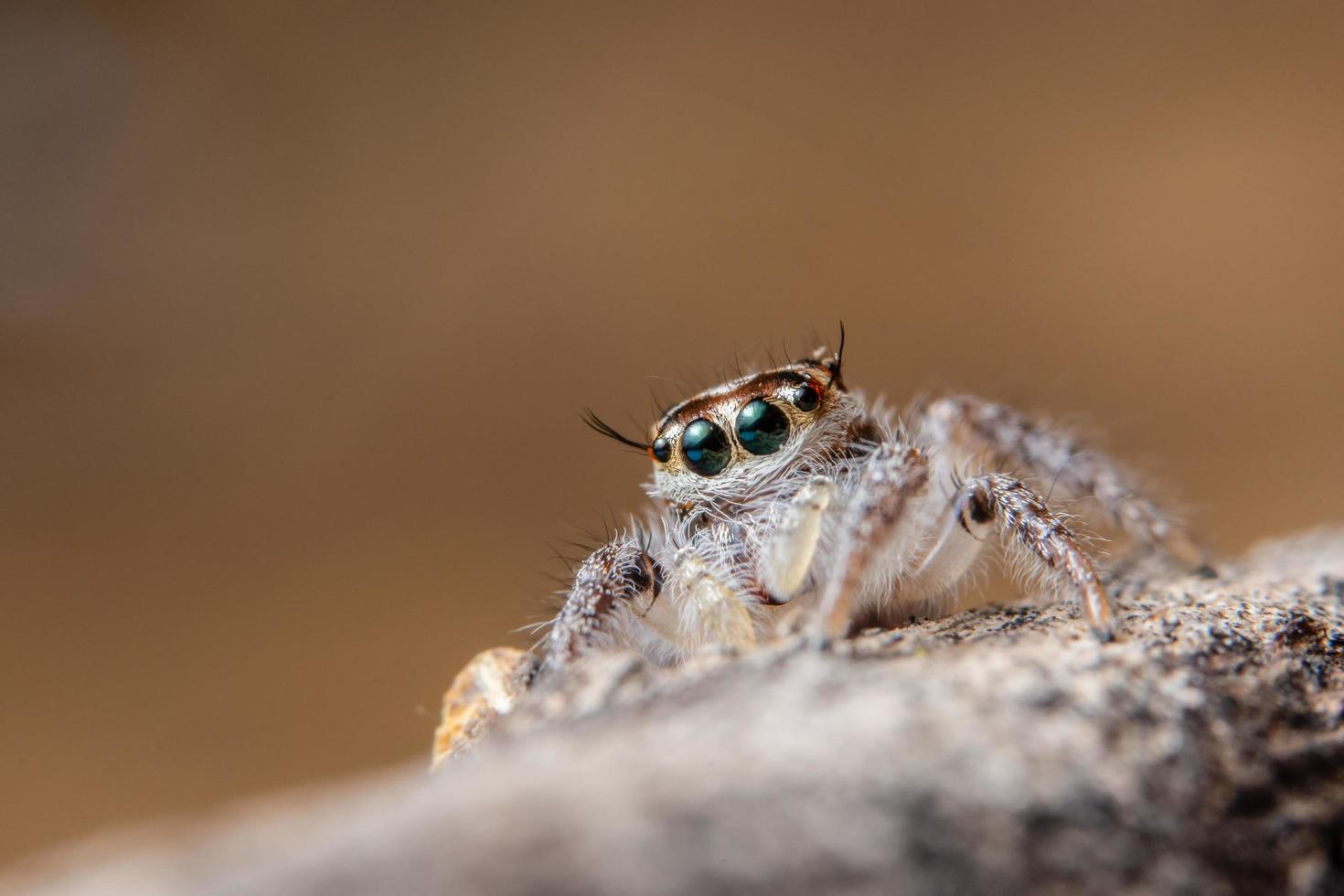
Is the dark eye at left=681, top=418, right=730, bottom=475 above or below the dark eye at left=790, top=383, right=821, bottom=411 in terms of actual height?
below

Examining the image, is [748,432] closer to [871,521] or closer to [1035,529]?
[871,521]

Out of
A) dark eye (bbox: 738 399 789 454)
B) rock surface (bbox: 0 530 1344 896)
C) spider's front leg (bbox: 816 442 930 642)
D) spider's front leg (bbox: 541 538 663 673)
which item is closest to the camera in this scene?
rock surface (bbox: 0 530 1344 896)

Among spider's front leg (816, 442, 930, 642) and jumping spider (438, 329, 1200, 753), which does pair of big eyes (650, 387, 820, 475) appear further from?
spider's front leg (816, 442, 930, 642)

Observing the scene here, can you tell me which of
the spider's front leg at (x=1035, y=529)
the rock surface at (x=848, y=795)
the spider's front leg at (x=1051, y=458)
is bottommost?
the rock surface at (x=848, y=795)

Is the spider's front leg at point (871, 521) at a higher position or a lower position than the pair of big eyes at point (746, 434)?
lower

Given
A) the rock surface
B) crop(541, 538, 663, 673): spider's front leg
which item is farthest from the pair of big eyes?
the rock surface

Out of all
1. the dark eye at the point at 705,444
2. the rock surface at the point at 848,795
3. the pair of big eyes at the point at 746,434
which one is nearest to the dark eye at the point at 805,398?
the pair of big eyes at the point at 746,434

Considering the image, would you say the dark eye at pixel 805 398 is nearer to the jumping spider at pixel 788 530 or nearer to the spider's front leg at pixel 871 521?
the jumping spider at pixel 788 530

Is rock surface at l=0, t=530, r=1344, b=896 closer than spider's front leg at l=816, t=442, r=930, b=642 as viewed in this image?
→ Yes

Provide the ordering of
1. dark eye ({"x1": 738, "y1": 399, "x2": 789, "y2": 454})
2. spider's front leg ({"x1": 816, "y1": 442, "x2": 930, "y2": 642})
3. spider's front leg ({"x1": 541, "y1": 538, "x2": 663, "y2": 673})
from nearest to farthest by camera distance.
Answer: spider's front leg ({"x1": 816, "y1": 442, "x2": 930, "y2": 642}) → spider's front leg ({"x1": 541, "y1": 538, "x2": 663, "y2": 673}) → dark eye ({"x1": 738, "y1": 399, "x2": 789, "y2": 454})
